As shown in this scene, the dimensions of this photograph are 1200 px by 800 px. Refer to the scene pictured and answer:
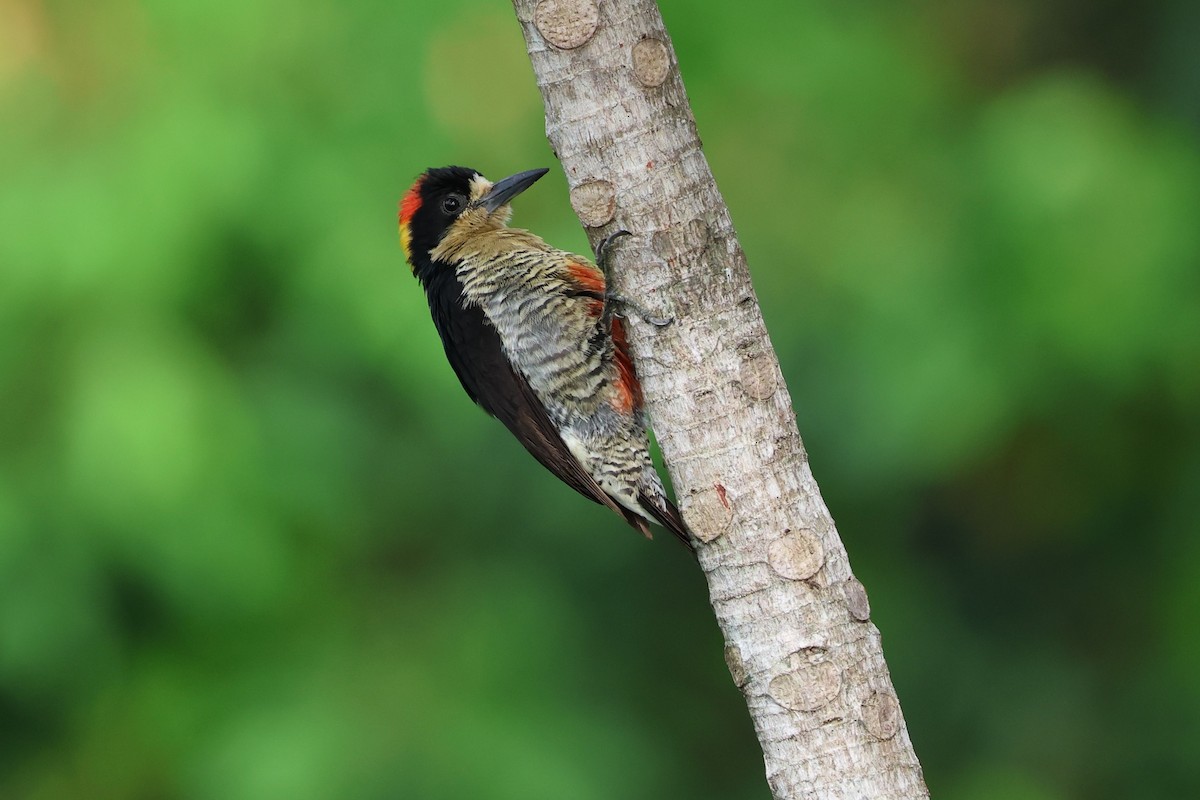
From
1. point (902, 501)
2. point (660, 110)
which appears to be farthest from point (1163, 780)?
point (660, 110)

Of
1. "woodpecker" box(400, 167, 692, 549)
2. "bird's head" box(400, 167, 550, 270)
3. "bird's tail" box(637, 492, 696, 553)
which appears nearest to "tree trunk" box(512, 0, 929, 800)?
"bird's tail" box(637, 492, 696, 553)

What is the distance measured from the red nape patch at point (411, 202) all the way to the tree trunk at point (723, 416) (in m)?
1.65

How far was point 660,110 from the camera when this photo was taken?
2398mm

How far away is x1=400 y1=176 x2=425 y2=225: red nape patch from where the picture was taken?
4.04m

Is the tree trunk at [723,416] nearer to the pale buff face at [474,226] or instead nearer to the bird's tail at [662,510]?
the bird's tail at [662,510]

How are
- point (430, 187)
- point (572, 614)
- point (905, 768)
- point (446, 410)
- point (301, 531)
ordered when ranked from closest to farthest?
point (905, 768), point (430, 187), point (446, 410), point (301, 531), point (572, 614)

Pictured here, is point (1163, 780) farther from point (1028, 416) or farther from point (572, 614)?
point (572, 614)

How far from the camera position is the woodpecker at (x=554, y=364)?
3451 millimetres

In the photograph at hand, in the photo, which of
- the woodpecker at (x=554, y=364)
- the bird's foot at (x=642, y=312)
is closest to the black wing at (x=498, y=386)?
the woodpecker at (x=554, y=364)

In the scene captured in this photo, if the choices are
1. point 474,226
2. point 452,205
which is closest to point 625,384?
point 474,226

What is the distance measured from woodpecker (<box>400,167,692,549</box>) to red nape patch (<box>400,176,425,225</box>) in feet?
1.15

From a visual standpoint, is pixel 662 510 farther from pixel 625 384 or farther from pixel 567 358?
pixel 567 358

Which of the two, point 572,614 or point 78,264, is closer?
point 78,264

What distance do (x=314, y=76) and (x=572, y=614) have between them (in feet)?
7.11
